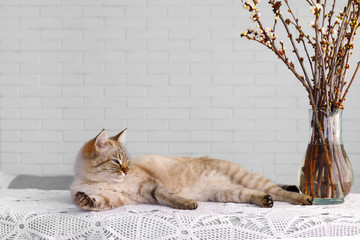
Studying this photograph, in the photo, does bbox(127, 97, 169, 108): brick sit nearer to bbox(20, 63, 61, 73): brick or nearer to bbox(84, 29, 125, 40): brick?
bbox(84, 29, 125, 40): brick

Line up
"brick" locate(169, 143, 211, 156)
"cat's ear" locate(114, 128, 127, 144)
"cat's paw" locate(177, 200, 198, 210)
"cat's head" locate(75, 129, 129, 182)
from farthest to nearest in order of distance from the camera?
1. "brick" locate(169, 143, 211, 156)
2. "cat's ear" locate(114, 128, 127, 144)
3. "cat's head" locate(75, 129, 129, 182)
4. "cat's paw" locate(177, 200, 198, 210)

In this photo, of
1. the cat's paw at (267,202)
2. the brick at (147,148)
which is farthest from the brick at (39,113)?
the cat's paw at (267,202)

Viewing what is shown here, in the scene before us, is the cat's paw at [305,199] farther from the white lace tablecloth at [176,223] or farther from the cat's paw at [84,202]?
the cat's paw at [84,202]

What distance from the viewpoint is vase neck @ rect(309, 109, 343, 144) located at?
1.33m

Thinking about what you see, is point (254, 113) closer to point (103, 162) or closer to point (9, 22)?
point (103, 162)

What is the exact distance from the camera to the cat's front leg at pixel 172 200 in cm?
125

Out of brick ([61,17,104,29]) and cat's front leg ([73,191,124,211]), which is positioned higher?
brick ([61,17,104,29])

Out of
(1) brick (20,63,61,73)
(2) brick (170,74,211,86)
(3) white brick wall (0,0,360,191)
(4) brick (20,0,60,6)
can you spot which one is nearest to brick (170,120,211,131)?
(3) white brick wall (0,0,360,191)

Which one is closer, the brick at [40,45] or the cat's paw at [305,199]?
the cat's paw at [305,199]

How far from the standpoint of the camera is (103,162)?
1401 millimetres

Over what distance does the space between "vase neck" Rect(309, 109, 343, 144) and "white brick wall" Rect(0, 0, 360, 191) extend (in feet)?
4.77

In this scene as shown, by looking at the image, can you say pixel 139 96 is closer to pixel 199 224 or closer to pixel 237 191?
pixel 237 191

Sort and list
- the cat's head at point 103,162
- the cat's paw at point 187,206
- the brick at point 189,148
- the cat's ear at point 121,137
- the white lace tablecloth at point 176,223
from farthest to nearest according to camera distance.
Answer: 1. the brick at point 189,148
2. the cat's ear at point 121,137
3. the cat's head at point 103,162
4. the cat's paw at point 187,206
5. the white lace tablecloth at point 176,223

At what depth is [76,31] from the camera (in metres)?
2.83
